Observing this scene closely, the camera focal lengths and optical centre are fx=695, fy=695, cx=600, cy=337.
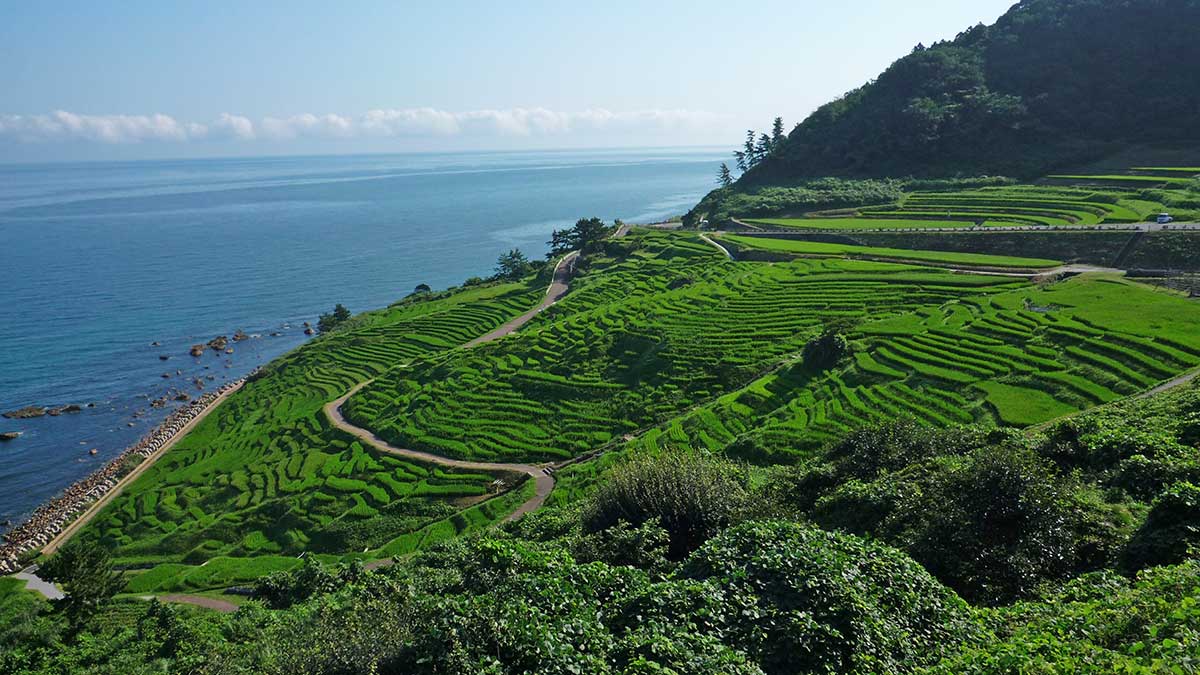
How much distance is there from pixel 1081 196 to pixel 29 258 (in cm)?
18440

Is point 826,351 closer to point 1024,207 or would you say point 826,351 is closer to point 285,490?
point 285,490

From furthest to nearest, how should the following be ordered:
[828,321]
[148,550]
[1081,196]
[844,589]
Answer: [1081,196]
[828,321]
[148,550]
[844,589]

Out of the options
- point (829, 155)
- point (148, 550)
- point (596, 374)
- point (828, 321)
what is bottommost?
point (148, 550)

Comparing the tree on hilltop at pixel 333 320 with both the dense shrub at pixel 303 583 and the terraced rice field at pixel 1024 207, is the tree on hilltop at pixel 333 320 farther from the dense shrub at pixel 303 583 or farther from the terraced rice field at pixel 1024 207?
the terraced rice field at pixel 1024 207

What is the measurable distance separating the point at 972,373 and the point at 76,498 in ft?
206

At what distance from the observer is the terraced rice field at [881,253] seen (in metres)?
58.5

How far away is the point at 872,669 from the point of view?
39.9ft

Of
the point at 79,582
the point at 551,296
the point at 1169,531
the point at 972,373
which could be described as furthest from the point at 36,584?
the point at 551,296

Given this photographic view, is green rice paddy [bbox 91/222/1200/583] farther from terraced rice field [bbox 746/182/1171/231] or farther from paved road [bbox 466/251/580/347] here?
terraced rice field [bbox 746/182/1171/231]

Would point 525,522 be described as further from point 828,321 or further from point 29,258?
point 29,258

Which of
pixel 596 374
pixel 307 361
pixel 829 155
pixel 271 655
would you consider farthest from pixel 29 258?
pixel 271 655

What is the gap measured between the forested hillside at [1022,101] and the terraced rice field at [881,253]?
3688cm

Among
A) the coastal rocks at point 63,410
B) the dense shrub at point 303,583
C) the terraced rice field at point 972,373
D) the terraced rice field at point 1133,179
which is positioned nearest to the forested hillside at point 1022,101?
the terraced rice field at point 1133,179

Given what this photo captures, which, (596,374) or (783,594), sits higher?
(783,594)
